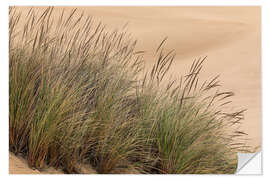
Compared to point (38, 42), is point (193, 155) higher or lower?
lower

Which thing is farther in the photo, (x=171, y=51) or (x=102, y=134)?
(x=171, y=51)

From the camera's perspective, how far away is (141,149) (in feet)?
11.0

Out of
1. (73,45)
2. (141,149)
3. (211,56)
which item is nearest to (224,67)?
(211,56)

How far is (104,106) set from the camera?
131 inches

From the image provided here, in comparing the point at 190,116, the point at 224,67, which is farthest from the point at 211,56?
the point at 190,116

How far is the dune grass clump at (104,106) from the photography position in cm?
327

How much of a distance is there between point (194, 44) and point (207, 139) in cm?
92

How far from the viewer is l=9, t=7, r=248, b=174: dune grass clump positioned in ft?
10.7
